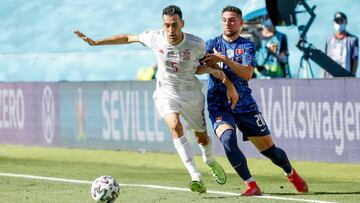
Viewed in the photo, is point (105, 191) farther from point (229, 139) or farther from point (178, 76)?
point (178, 76)

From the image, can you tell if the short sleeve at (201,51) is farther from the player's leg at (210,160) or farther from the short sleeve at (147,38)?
the player's leg at (210,160)

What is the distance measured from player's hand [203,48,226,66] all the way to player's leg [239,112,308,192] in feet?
2.68

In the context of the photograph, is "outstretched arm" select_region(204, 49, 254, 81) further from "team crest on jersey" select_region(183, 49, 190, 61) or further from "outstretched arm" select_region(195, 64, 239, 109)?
"team crest on jersey" select_region(183, 49, 190, 61)

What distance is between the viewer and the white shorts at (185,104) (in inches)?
497

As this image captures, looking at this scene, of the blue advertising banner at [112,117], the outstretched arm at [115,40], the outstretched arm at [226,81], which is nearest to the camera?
the outstretched arm at [226,81]

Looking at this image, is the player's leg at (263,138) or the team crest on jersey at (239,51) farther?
the player's leg at (263,138)

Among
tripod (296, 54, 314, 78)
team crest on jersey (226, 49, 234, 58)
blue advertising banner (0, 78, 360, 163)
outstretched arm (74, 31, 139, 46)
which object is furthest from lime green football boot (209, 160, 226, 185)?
tripod (296, 54, 314, 78)

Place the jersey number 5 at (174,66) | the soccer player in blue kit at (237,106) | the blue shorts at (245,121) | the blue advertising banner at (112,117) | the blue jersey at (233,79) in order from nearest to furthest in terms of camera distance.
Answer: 1. the soccer player in blue kit at (237,106)
2. the blue jersey at (233,79)
3. the blue shorts at (245,121)
4. the jersey number 5 at (174,66)
5. the blue advertising banner at (112,117)

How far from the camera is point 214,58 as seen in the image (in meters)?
11.9

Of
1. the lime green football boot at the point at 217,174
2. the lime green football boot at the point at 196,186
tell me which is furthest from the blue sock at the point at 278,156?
the lime green football boot at the point at 196,186

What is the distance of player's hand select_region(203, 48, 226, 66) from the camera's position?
1190 cm

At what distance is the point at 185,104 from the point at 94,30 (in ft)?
54.6

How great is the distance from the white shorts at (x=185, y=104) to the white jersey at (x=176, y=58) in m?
0.08

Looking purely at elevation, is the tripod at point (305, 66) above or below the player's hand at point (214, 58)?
above
